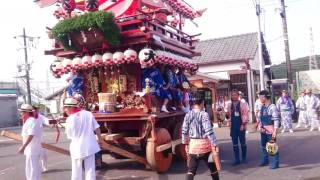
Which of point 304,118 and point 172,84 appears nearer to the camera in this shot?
point 172,84

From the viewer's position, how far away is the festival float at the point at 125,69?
9.27 m

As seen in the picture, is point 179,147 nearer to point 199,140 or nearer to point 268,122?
point 268,122

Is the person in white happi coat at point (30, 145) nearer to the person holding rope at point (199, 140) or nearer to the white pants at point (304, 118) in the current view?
the person holding rope at point (199, 140)

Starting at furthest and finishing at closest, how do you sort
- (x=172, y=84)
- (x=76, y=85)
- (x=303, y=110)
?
1. (x=303, y=110)
2. (x=172, y=84)
3. (x=76, y=85)

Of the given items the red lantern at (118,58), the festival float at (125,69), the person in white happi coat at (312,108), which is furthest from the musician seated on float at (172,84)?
the person in white happi coat at (312,108)

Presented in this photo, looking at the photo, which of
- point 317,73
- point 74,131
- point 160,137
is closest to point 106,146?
point 160,137

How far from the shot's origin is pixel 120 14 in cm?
1093

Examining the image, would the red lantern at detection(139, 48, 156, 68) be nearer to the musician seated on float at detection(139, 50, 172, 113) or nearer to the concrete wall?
the musician seated on float at detection(139, 50, 172, 113)

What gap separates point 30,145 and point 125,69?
3.50 meters

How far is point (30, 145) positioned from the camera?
777 centimetres

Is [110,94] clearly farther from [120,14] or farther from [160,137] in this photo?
[120,14]

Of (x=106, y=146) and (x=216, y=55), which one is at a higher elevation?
(x=216, y=55)

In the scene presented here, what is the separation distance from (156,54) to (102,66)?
1612 mm

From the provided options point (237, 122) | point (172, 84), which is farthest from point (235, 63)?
point (237, 122)
